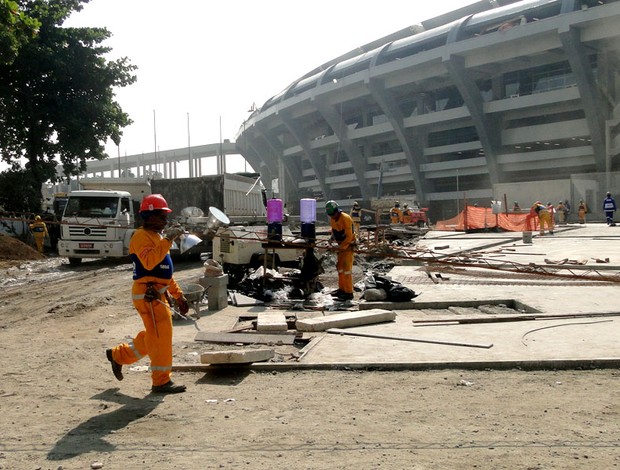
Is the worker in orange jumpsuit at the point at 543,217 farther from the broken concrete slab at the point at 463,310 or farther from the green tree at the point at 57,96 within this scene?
the green tree at the point at 57,96

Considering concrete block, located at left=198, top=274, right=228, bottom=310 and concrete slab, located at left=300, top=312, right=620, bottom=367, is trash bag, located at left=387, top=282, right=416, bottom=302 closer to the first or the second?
concrete slab, located at left=300, top=312, right=620, bottom=367

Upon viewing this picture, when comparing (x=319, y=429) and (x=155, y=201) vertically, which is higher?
(x=155, y=201)

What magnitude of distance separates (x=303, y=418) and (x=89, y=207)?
15617 mm

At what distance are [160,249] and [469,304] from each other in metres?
5.92

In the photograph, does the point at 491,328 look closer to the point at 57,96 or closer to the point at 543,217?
the point at 543,217

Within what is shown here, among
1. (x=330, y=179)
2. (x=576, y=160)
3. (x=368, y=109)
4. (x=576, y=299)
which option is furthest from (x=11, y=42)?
(x=330, y=179)

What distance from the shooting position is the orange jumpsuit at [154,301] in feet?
15.7

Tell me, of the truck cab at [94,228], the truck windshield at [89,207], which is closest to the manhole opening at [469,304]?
the truck cab at [94,228]

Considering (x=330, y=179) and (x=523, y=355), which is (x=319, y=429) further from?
(x=330, y=179)

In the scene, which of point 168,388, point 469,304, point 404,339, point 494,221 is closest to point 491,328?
point 404,339

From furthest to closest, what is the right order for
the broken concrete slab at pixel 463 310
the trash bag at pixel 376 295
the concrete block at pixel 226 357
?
the trash bag at pixel 376 295
the broken concrete slab at pixel 463 310
the concrete block at pixel 226 357

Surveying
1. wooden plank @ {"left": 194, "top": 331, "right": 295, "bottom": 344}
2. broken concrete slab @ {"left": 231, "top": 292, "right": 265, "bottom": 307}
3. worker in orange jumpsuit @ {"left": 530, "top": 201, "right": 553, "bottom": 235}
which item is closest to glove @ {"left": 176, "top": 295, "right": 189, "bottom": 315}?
wooden plank @ {"left": 194, "top": 331, "right": 295, "bottom": 344}

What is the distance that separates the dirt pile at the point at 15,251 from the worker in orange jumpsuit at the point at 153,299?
18187 mm

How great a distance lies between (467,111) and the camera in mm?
48906
